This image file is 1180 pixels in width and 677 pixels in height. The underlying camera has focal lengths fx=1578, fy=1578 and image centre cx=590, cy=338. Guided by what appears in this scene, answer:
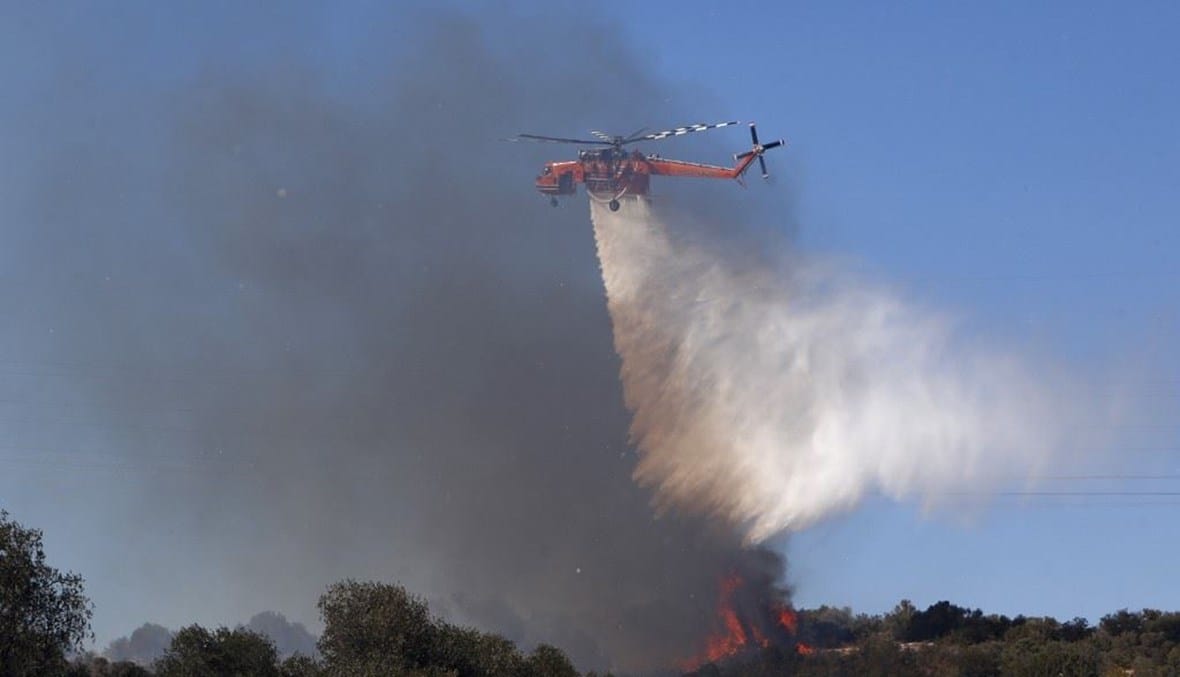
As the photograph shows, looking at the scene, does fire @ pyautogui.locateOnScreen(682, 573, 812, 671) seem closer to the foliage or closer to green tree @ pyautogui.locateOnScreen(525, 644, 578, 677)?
the foliage

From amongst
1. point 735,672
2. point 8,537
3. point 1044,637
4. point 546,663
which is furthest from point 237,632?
point 1044,637

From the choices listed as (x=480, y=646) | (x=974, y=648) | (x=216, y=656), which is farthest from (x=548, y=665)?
(x=974, y=648)

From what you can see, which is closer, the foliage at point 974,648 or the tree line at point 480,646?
the tree line at point 480,646

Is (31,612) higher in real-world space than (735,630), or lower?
lower

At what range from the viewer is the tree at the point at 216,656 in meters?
86.9

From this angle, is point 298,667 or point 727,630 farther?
point 727,630

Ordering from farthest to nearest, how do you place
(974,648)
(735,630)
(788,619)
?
(788,619) → (735,630) → (974,648)

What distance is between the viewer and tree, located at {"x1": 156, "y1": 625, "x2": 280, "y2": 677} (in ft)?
285

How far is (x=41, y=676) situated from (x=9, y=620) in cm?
265

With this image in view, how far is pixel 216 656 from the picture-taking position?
8806 centimetres

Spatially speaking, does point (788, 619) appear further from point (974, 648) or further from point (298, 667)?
point (298, 667)

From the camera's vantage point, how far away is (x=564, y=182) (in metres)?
136

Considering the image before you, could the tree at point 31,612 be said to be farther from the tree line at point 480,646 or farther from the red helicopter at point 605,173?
the red helicopter at point 605,173

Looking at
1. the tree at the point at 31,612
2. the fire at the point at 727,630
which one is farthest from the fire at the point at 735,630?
the tree at the point at 31,612
